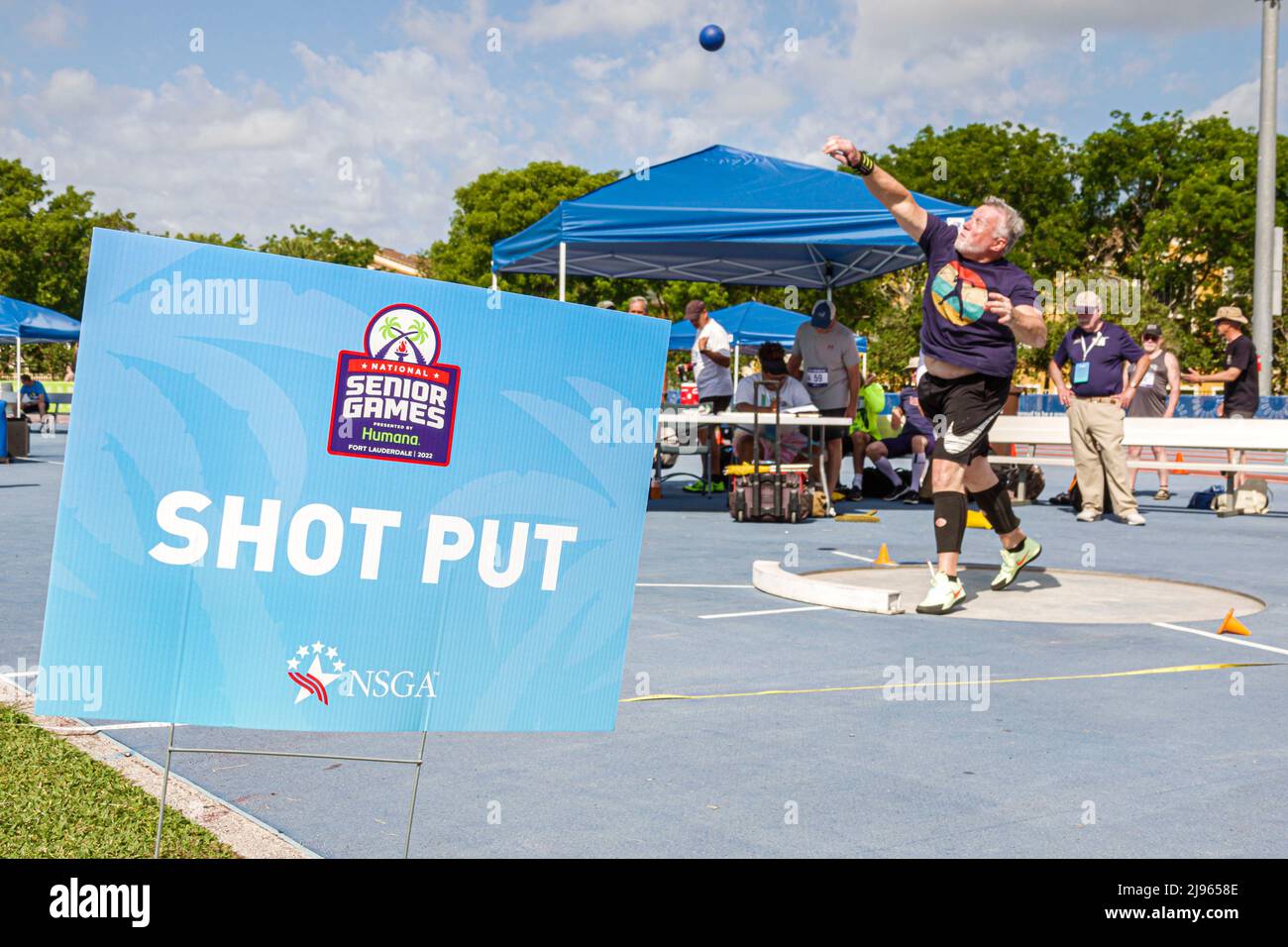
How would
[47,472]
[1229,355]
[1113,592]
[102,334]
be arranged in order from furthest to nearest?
[47,472], [1229,355], [1113,592], [102,334]

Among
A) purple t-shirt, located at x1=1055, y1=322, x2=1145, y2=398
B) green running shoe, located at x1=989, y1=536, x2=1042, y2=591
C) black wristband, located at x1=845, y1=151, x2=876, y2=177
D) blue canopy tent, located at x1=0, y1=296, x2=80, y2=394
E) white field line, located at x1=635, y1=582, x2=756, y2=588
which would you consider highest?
Answer: blue canopy tent, located at x1=0, y1=296, x2=80, y2=394

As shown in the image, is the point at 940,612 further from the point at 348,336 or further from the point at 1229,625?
the point at 348,336

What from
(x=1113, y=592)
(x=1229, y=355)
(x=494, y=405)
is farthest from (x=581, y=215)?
(x=494, y=405)

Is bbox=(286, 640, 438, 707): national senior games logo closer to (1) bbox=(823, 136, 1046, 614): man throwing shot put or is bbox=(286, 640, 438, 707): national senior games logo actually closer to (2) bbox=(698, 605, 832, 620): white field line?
(2) bbox=(698, 605, 832, 620): white field line

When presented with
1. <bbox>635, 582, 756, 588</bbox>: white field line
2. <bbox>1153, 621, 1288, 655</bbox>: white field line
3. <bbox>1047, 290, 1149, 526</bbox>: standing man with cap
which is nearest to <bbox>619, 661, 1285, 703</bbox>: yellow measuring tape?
A: <bbox>1153, 621, 1288, 655</bbox>: white field line

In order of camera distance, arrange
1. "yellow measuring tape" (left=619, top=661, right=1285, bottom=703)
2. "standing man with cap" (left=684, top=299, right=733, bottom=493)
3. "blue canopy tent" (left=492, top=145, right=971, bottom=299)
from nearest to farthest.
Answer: "yellow measuring tape" (left=619, top=661, right=1285, bottom=703) → "blue canopy tent" (left=492, top=145, right=971, bottom=299) → "standing man with cap" (left=684, top=299, right=733, bottom=493)

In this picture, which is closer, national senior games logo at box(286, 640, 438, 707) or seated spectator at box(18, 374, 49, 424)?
national senior games logo at box(286, 640, 438, 707)

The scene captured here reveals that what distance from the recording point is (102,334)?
9.64ft

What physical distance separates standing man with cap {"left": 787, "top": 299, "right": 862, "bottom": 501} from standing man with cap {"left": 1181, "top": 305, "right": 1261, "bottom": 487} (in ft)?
14.1

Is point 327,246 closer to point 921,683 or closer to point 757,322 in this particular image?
point 757,322

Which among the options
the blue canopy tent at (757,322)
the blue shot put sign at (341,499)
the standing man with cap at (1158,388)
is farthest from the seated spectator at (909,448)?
the blue shot put sign at (341,499)

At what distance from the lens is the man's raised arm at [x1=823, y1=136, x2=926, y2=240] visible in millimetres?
6531
